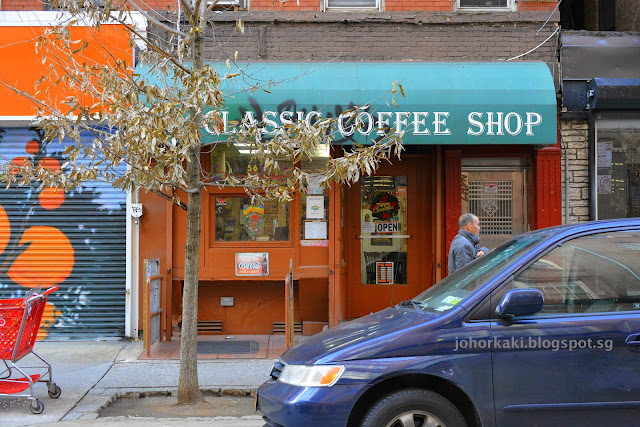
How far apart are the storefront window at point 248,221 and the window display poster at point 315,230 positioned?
0.93 ft

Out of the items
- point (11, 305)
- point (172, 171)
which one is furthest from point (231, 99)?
point (11, 305)

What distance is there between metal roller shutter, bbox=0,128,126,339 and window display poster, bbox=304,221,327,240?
2.61 m

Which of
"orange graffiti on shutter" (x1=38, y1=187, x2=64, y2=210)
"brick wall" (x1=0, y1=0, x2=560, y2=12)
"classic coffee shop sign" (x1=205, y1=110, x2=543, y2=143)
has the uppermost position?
"brick wall" (x1=0, y1=0, x2=560, y2=12)

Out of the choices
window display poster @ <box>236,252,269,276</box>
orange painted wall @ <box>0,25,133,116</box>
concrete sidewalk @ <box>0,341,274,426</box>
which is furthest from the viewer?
window display poster @ <box>236,252,269,276</box>

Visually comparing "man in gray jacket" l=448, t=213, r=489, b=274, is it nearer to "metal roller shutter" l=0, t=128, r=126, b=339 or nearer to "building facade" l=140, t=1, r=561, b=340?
"building facade" l=140, t=1, r=561, b=340

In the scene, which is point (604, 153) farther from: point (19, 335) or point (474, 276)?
point (19, 335)

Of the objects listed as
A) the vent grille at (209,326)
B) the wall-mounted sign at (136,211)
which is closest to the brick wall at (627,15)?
the vent grille at (209,326)

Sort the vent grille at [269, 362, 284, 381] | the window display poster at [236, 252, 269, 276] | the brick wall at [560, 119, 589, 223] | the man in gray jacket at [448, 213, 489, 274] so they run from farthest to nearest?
the brick wall at [560, 119, 589, 223] → the window display poster at [236, 252, 269, 276] → the man in gray jacket at [448, 213, 489, 274] → the vent grille at [269, 362, 284, 381]

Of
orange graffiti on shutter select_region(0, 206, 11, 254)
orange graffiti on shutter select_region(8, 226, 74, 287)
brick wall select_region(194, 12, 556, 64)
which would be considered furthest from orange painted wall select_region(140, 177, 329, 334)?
brick wall select_region(194, 12, 556, 64)

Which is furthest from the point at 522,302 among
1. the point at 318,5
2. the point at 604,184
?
the point at 318,5

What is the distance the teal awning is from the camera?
27.9 ft

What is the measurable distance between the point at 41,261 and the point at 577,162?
7.84 metres

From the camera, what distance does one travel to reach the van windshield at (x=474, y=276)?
4.52m

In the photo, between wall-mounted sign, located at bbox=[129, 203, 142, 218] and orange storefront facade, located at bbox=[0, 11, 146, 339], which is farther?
orange storefront facade, located at bbox=[0, 11, 146, 339]
